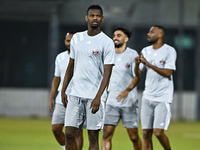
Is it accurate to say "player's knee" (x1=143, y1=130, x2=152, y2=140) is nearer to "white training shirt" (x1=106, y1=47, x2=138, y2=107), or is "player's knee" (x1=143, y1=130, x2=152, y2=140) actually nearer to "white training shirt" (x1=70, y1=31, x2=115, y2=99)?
"white training shirt" (x1=106, y1=47, x2=138, y2=107)

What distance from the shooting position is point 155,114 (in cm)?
680

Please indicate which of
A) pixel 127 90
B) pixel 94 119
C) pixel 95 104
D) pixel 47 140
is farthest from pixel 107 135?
pixel 47 140

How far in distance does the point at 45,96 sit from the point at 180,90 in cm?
531

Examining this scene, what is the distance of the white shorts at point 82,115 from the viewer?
16.5ft

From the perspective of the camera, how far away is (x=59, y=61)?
7.07 m

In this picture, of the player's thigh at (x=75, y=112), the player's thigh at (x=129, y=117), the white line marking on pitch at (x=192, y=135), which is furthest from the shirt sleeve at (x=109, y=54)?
the white line marking on pitch at (x=192, y=135)

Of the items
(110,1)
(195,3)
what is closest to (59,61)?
(110,1)

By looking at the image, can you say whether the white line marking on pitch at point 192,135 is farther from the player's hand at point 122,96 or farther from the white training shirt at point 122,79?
the player's hand at point 122,96

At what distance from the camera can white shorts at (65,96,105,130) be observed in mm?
5016

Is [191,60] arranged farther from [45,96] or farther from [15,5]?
[15,5]

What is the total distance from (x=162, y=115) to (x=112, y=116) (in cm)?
89

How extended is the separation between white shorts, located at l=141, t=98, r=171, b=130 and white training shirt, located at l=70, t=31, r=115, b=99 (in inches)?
78.1

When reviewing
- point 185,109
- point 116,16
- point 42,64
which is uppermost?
point 116,16

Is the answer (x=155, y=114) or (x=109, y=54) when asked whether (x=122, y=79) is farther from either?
(x=109, y=54)
